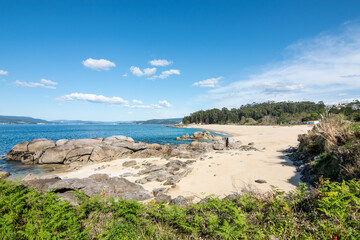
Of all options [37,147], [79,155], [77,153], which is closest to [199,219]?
[79,155]

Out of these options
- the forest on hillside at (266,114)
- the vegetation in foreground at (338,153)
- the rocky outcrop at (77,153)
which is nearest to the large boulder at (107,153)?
the rocky outcrop at (77,153)

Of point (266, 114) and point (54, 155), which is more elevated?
point (266, 114)

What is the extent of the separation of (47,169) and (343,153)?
21964mm

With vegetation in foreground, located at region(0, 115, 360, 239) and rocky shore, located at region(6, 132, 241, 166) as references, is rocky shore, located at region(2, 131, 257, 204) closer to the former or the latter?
rocky shore, located at region(6, 132, 241, 166)

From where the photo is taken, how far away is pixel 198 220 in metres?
3.26

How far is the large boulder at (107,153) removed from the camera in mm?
18281

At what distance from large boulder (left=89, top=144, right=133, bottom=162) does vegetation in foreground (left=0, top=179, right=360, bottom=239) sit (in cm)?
1511

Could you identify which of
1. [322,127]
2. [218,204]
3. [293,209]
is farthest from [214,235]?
[322,127]

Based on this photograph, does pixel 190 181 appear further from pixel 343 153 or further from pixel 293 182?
pixel 343 153

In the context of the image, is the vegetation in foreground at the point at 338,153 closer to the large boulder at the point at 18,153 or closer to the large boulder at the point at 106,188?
the large boulder at the point at 106,188

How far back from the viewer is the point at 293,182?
855cm

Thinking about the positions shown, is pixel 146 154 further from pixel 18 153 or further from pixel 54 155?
pixel 18 153

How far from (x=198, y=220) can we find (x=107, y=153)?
18058 millimetres

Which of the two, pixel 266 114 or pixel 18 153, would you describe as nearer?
pixel 18 153
